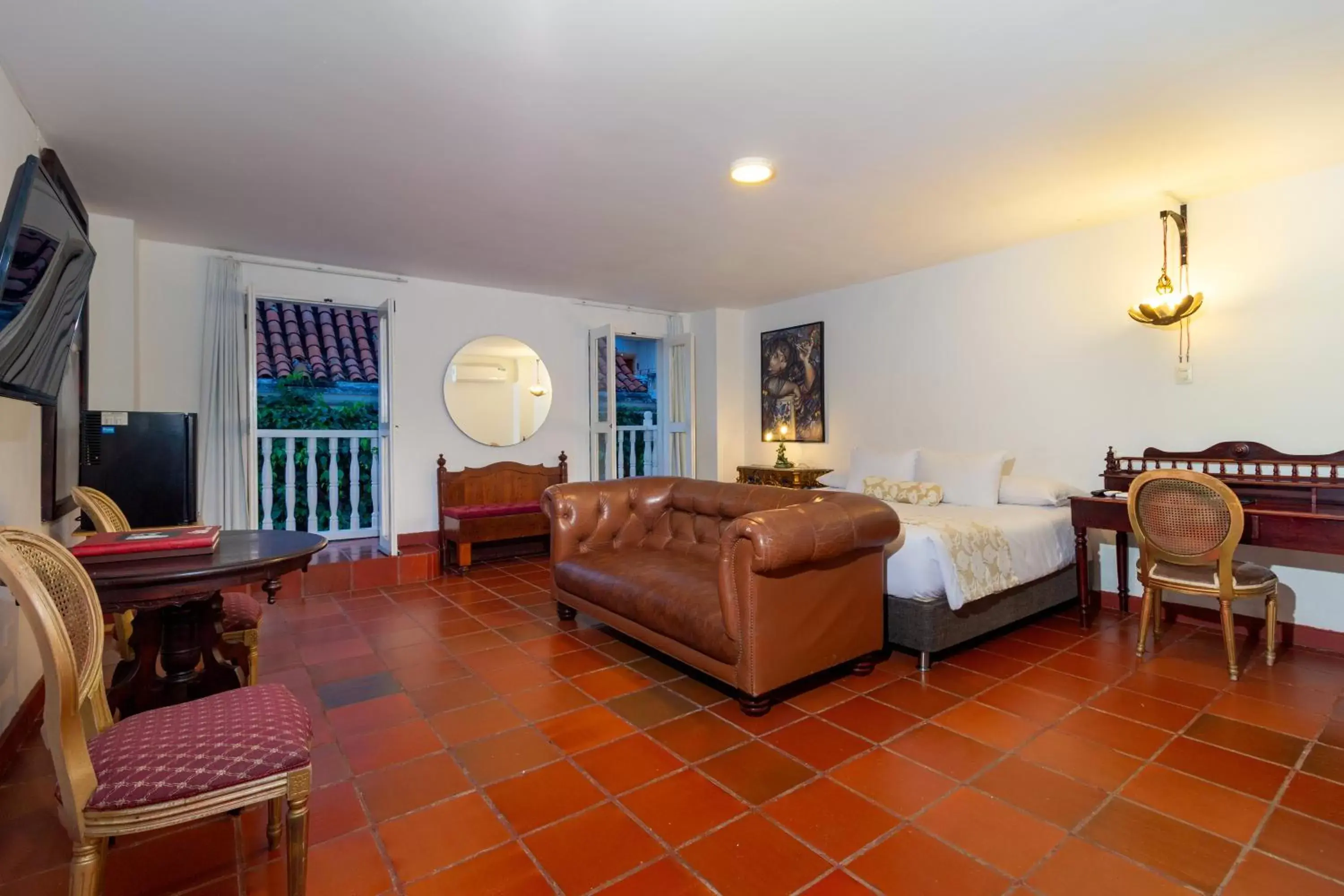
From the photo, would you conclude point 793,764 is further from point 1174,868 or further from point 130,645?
point 130,645

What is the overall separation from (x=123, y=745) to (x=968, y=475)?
4201mm

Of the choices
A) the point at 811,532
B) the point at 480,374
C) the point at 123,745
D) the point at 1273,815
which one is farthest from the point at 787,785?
the point at 480,374

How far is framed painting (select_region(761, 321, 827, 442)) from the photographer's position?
19.1 feet

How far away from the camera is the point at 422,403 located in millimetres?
5359

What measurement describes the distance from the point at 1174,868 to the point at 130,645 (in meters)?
3.39

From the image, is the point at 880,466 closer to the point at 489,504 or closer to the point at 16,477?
the point at 489,504

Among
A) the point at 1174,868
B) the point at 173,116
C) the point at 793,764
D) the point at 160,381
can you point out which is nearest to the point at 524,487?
the point at 160,381

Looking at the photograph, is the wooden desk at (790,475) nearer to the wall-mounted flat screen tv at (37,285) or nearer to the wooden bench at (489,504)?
the wooden bench at (489,504)

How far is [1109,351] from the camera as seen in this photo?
394 cm

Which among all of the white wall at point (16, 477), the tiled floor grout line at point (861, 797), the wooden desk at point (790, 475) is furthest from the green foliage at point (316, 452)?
the tiled floor grout line at point (861, 797)

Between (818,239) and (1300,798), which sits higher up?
(818,239)

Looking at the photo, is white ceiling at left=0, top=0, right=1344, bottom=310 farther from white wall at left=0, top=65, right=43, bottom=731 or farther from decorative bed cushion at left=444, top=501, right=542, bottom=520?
decorative bed cushion at left=444, top=501, right=542, bottom=520

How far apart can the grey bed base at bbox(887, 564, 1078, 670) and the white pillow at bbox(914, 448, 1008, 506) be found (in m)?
0.64

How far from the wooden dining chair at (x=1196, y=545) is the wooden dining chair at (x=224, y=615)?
398 cm
